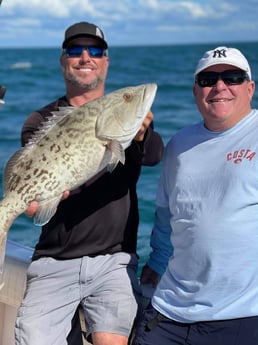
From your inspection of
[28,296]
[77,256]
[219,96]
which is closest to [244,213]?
[219,96]

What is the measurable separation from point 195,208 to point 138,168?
66cm

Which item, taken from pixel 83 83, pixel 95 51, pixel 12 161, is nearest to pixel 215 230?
pixel 12 161

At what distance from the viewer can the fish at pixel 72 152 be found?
2.98m

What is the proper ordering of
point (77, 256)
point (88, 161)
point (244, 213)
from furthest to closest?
point (77, 256)
point (88, 161)
point (244, 213)

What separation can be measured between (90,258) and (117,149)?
698mm

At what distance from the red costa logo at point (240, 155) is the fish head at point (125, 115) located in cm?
47

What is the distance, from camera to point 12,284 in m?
3.60

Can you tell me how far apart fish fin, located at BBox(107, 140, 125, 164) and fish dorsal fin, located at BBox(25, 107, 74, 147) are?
33 cm

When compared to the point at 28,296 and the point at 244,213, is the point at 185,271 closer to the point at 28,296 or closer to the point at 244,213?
the point at 244,213

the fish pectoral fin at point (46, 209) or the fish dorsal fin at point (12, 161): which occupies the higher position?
the fish dorsal fin at point (12, 161)

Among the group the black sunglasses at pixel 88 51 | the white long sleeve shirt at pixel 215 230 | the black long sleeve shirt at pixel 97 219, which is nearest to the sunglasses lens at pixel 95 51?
the black sunglasses at pixel 88 51

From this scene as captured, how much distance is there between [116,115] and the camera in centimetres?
300

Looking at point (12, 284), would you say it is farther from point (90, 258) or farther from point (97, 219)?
point (97, 219)

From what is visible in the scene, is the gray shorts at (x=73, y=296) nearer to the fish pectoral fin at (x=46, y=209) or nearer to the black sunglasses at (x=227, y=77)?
the fish pectoral fin at (x=46, y=209)
